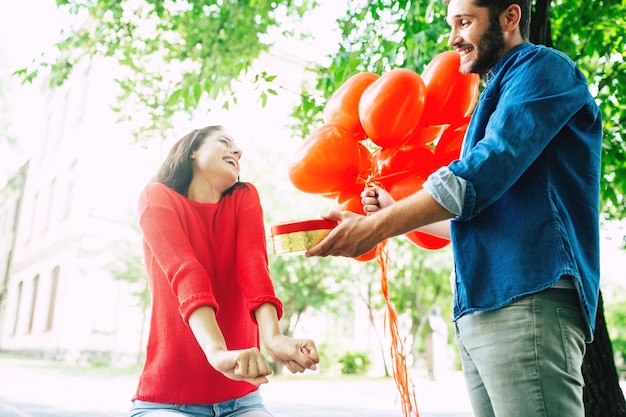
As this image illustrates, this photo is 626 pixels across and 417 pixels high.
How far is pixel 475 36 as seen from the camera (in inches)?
65.2

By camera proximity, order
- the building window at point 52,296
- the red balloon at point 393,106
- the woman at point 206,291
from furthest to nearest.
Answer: the building window at point 52,296, the red balloon at point 393,106, the woman at point 206,291

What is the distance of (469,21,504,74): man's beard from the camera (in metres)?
1.64

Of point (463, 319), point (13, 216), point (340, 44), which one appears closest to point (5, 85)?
point (13, 216)

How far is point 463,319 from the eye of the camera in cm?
156

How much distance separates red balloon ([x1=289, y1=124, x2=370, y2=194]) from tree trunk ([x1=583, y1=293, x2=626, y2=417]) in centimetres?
202

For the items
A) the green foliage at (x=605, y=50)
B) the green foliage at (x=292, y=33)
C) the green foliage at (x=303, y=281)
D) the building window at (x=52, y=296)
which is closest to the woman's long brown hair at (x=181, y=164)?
the green foliage at (x=292, y=33)

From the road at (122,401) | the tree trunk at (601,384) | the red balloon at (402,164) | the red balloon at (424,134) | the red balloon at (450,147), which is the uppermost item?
the red balloon at (424,134)

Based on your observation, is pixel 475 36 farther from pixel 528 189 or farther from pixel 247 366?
pixel 247 366

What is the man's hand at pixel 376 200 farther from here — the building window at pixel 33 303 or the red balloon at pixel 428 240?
the building window at pixel 33 303

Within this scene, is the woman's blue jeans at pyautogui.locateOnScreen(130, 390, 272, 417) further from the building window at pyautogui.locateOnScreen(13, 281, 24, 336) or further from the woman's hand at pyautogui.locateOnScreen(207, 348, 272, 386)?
the building window at pyautogui.locateOnScreen(13, 281, 24, 336)

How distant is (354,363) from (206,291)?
17.6 metres

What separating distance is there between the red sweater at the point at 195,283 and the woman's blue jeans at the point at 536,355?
61cm

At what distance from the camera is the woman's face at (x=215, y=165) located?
1.85m

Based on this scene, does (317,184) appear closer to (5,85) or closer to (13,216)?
(5,85)
